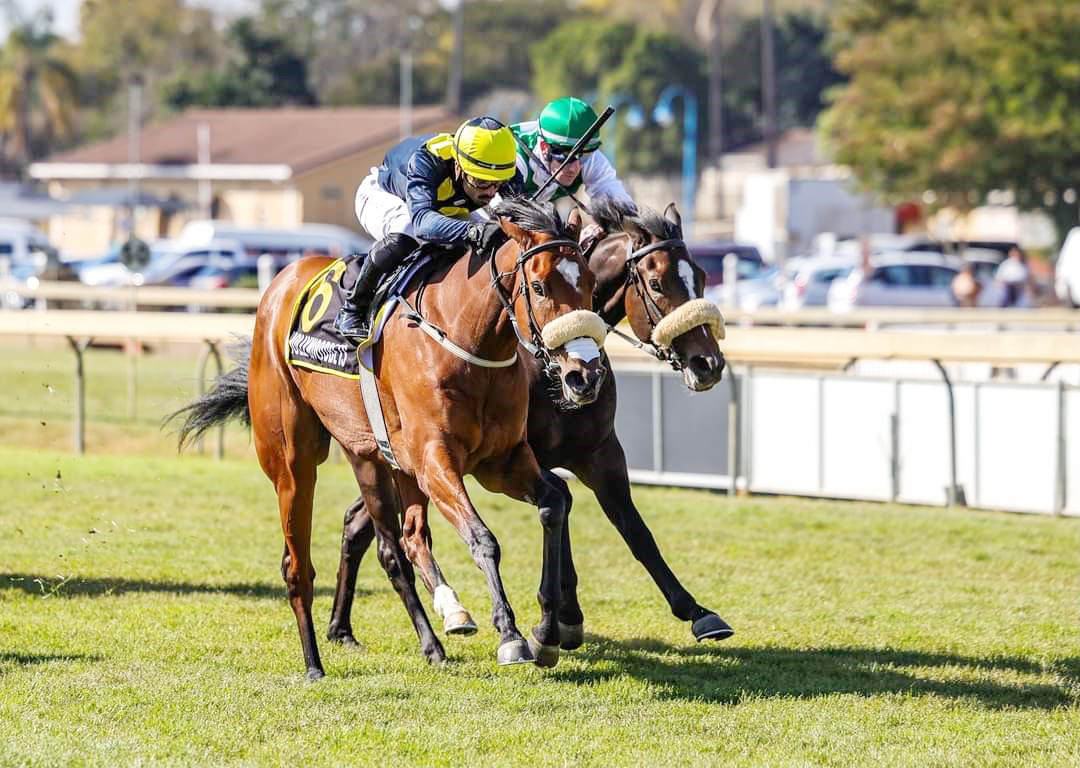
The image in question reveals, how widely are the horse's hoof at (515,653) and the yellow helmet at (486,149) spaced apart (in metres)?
1.69

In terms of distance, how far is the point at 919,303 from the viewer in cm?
2822

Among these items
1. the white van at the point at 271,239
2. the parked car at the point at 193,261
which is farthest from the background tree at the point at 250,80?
the parked car at the point at 193,261

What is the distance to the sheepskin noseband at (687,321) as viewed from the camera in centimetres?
629

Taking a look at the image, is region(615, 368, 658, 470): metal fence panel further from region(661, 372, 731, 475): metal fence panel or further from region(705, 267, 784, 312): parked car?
region(705, 267, 784, 312): parked car

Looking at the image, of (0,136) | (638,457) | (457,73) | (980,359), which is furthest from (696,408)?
(0,136)

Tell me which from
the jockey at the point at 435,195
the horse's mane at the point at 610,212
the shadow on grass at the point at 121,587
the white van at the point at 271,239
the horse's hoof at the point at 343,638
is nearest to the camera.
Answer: the jockey at the point at 435,195

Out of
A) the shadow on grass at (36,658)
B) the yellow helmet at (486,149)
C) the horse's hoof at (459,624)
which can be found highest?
the yellow helmet at (486,149)

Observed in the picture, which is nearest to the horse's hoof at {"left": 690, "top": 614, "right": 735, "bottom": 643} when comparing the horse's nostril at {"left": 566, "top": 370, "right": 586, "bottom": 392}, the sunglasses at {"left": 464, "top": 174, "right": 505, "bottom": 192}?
the horse's nostril at {"left": 566, "top": 370, "right": 586, "bottom": 392}

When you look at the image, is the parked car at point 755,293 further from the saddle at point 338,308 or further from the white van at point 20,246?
the saddle at point 338,308

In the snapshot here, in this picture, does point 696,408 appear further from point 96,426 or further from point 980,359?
point 96,426

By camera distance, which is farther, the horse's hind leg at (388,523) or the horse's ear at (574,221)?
the horse's hind leg at (388,523)

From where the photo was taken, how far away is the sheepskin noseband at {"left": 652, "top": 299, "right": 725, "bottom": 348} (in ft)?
20.6

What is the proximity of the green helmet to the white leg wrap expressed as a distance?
6.01 feet

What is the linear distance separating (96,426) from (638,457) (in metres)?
5.39
